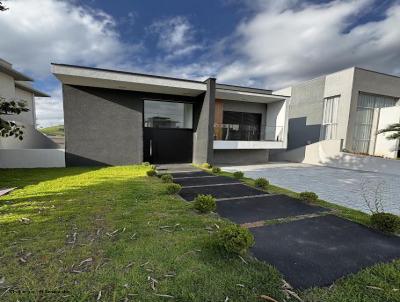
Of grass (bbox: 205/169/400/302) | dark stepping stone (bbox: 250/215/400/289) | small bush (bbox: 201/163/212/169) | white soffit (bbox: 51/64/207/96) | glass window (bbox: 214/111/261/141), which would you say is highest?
white soffit (bbox: 51/64/207/96)

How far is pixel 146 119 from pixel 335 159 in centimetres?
1319

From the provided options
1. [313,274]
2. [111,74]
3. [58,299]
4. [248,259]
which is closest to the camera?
[58,299]

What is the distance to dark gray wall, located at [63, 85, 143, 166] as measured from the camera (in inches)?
408

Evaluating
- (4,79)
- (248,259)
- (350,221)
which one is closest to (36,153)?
(4,79)

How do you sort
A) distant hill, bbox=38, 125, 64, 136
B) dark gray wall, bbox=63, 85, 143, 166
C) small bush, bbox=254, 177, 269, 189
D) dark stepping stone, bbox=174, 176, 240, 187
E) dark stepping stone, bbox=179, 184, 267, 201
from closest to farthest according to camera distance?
dark stepping stone, bbox=179, 184, 267, 201 < small bush, bbox=254, 177, 269, 189 < dark stepping stone, bbox=174, 176, 240, 187 < dark gray wall, bbox=63, 85, 143, 166 < distant hill, bbox=38, 125, 64, 136

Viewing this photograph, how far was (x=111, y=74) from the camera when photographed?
29.6ft

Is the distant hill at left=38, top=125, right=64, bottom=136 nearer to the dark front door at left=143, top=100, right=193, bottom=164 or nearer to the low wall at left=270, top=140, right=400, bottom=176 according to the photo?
the dark front door at left=143, top=100, right=193, bottom=164

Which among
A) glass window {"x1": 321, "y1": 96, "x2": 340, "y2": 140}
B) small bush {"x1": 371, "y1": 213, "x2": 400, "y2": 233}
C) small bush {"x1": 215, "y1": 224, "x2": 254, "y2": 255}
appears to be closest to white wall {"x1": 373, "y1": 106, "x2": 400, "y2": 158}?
glass window {"x1": 321, "y1": 96, "x2": 340, "y2": 140}

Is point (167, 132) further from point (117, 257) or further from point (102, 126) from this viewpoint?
point (117, 257)

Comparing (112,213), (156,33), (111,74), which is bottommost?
(112,213)

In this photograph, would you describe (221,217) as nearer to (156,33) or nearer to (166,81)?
(166,81)

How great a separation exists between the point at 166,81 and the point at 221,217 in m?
8.09

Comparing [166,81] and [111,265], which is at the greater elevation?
[166,81]

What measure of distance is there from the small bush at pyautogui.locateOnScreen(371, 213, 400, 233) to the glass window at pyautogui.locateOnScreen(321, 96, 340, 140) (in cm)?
1294
